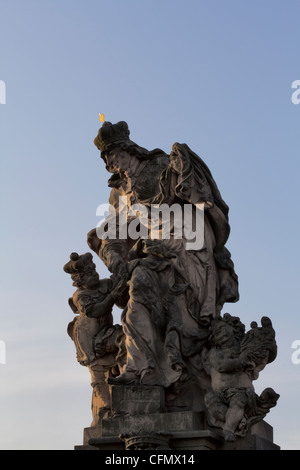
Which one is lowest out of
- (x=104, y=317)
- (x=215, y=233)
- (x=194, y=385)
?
(x=194, y=385)

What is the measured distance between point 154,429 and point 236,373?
1.18 m

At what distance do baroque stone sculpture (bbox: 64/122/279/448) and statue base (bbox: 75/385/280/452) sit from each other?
51mm

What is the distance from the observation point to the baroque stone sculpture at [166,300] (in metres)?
12.2

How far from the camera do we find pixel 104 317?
43.3ft

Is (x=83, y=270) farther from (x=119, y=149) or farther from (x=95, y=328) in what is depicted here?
(x=119, y=149)

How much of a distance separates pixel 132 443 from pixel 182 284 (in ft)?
7.22

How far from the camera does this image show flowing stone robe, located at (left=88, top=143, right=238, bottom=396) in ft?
40.6

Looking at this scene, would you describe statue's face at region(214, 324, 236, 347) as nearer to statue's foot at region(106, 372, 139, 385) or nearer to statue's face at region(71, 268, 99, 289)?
statue's foot at region(106, 372, 139, 385)

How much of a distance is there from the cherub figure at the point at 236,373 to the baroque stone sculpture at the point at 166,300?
0.5 inches

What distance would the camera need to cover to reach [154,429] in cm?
1185

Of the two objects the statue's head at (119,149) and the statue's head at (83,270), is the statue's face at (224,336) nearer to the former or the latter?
the statue's head at (83,270)

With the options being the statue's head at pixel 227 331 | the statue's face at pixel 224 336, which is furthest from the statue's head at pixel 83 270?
the statue's face at pixel 224 336
